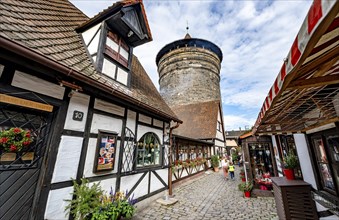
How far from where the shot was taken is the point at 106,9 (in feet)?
13.2

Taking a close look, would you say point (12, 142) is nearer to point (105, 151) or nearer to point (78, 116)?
point (78, 116)

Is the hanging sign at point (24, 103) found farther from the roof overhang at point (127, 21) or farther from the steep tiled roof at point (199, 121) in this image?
the steep tiled roof at point (199, 121)

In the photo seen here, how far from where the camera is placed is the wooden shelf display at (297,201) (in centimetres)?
317

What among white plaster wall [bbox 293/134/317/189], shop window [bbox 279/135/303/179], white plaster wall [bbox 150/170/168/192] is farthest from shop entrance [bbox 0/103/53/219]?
shop window [bbox 279/135/303/179]

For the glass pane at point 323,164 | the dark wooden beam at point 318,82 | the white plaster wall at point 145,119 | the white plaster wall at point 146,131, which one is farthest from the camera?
the white plaster wall at point 145,119

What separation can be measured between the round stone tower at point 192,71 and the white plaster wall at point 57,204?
17.6 m

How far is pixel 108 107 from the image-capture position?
12.2ft

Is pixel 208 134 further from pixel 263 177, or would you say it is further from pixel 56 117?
pixel 56 117

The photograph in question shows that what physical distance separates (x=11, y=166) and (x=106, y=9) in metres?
4.06

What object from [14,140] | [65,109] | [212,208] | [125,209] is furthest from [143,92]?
[212,208]

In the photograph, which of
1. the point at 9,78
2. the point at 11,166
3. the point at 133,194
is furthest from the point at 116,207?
the point at 9,78

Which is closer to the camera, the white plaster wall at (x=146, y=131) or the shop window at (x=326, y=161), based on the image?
the shop window at (x=326, y=161)

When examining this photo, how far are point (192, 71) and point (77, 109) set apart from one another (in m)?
18.5

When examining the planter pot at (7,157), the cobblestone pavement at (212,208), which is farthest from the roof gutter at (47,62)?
the cobblestone pavement at (212,208)
